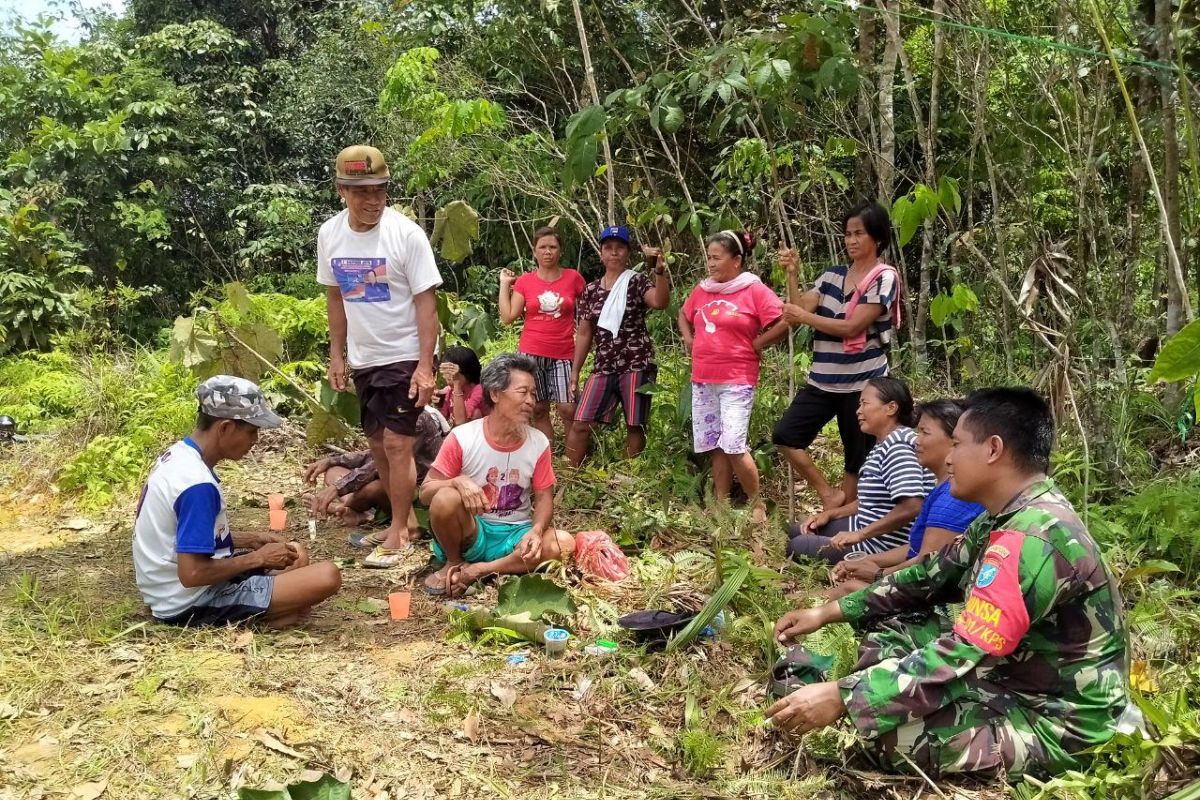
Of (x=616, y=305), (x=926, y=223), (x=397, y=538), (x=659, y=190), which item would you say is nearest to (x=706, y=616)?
(x=397, y=538)

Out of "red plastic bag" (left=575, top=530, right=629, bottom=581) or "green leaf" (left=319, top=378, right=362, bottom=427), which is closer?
"red plastic bag" (left=575, top=530, right=629, bottom=581)

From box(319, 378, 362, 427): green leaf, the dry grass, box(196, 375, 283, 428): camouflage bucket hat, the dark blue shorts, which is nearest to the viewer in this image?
the dry grass

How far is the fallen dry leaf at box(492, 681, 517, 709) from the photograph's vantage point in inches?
112

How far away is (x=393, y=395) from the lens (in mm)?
4168

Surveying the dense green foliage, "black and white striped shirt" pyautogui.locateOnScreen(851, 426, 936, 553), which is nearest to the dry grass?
the dense green foliage

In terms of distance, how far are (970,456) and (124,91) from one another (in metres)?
11.2

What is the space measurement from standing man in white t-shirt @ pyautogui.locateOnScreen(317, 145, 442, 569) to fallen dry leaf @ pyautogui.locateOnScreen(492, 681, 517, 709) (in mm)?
1404

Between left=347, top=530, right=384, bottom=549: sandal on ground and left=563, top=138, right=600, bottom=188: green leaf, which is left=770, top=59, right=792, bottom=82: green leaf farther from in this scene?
left=347, top=530, right=384, bottom=549: sandal on ground

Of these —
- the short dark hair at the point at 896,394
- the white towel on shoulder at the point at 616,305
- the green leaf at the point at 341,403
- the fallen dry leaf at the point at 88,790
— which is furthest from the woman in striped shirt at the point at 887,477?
the green leaf at the point at 341,403

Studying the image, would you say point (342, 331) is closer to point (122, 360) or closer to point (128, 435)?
point (128, 435)

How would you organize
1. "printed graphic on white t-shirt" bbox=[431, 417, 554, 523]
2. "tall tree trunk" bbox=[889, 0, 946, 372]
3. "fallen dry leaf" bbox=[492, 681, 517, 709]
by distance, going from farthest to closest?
"tall tree trunk" bbox=[889, 0, 946, 372] → "printed graphic on white t-shirt" bbox=[431, 417, 554, 523] → "fallen dry leaf" bbox=[492, 681, 517, 709]

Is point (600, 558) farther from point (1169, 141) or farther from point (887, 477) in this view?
point (1169, 141)

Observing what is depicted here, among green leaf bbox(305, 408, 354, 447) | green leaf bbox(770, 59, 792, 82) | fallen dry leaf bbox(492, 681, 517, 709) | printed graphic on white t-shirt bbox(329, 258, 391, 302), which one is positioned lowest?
fallen dry leaf bbox(492, 681, 517, 709)

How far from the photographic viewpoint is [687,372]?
5.80m
